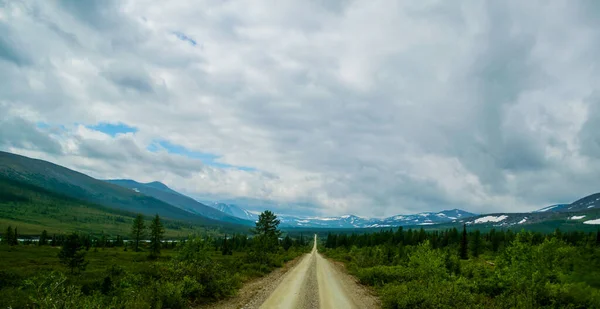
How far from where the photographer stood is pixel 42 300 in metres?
10.5

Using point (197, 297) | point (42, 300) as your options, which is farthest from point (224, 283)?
point (42, 300)

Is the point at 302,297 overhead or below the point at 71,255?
overhead

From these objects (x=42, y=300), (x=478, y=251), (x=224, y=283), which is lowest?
(x=478, y=251)

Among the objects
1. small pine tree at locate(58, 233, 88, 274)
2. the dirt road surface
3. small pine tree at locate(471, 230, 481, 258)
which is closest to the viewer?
the dirt road surface

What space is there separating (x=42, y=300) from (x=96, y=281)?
747 inches

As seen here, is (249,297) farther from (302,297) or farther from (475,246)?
(475,246)

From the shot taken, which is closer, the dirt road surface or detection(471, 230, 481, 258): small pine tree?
the dirt road surface

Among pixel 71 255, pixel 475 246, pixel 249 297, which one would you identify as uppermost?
pixel 249 297

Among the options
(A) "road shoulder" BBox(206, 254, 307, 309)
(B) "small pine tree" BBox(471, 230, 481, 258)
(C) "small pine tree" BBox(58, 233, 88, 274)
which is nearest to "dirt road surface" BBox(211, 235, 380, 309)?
(A) "road shoulder" BBox(206, 254, 307, 309)

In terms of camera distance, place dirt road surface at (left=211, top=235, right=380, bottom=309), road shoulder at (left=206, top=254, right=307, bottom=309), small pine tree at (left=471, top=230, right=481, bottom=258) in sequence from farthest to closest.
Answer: small pine tree at (left=471, top=230, right=481, bottom=258)
dirt road surface at (left=211, top=235, right=380, bottom=309)
road shoulder at (left=206, top=254, right=307, bottom=309)

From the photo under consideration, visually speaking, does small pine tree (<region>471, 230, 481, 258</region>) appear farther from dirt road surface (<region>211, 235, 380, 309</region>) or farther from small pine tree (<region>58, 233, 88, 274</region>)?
→ small pine tree (<region>58, 233, 88, 274</region>)

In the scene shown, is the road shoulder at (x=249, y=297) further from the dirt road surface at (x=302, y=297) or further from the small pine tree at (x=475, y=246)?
the small pine tree at (x=475, y=246)

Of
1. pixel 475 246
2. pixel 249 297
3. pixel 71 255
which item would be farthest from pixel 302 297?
pixel 475 246

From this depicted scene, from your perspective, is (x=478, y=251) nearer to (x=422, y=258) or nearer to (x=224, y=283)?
(x=422, y=258)
